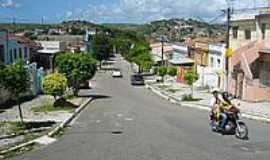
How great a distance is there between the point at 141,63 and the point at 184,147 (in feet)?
240

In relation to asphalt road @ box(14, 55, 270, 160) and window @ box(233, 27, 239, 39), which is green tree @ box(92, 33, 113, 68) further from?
asphalt road @ box(14, 55, 270, 160)

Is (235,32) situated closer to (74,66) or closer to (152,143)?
(74,66)

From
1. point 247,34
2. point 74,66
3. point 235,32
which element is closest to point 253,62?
point 247,34

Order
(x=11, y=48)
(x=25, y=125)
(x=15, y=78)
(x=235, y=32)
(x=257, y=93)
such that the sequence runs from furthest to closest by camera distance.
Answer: (x=11, y=48)
(x=235, y=32)
(x=257, y=93)
(x=25, y=125)
(x=15, y=78)

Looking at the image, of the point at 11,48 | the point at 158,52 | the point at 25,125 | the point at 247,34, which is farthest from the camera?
the point at 158,52

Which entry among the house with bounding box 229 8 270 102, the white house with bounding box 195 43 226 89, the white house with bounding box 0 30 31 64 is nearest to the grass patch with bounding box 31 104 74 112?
the house with bounding box 229 8 270 102

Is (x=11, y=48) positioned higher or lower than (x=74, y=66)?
higher

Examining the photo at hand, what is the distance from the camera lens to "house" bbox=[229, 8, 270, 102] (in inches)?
1421

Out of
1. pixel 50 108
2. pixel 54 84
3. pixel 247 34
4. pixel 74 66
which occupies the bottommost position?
pixel 50 108

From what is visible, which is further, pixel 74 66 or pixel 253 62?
pixel 74 66

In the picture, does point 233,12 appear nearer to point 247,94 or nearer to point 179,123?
point 247,94

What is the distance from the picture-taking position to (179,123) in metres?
22.5

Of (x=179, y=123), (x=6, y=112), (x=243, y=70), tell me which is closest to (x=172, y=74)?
(x=243, y=70)

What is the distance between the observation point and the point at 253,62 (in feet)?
123
